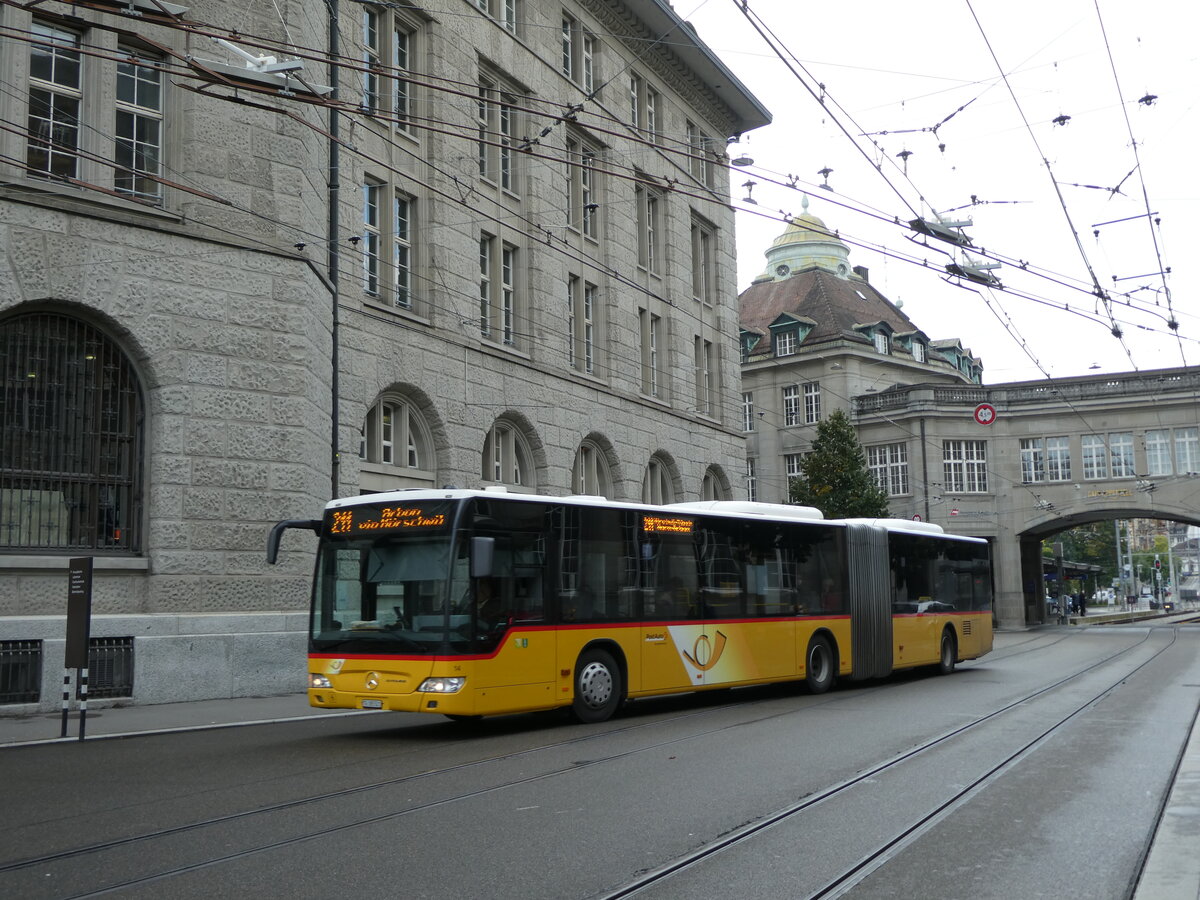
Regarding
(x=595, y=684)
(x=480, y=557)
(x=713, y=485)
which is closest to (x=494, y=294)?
(x=713, y=485)

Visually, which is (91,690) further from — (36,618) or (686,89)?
(686,89)

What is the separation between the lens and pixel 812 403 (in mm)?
64938

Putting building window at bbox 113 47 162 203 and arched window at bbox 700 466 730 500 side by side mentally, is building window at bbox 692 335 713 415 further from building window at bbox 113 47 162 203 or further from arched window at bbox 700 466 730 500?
building window at bbox 113 47 162 203

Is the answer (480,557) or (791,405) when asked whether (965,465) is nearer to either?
(791,405)

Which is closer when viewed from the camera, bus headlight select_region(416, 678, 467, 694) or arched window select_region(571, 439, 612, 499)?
bus headlight select_region(416, 678, 467, 694)

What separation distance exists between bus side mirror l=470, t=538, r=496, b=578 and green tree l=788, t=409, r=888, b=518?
37.6 metres

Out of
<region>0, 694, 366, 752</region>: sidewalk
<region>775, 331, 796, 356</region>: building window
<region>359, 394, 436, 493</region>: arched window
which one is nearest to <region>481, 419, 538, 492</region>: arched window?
<region>359, 394, 436, 493</region>: arched window

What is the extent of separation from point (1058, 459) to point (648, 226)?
31.1 m

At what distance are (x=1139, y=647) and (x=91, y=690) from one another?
2883 centimetres

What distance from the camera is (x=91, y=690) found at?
1719 cm

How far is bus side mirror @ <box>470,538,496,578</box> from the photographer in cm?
1291

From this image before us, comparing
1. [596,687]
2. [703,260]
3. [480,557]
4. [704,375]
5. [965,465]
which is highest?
[703,260]

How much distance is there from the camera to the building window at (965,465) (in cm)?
5962

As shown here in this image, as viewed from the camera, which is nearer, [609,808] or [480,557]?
[609,808]
